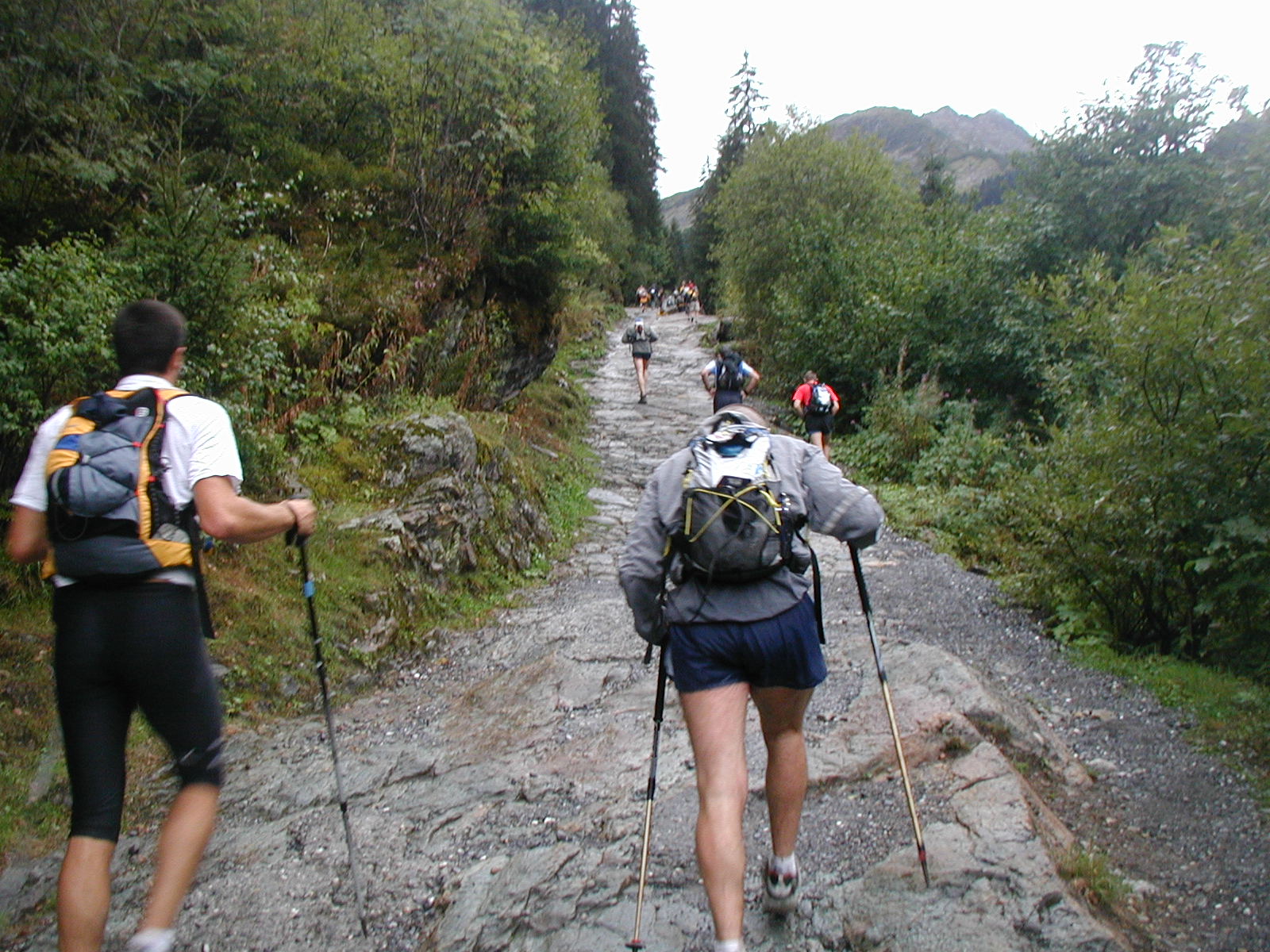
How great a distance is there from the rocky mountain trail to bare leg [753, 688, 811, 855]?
1.22 ft

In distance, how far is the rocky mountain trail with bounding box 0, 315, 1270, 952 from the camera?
3133mm

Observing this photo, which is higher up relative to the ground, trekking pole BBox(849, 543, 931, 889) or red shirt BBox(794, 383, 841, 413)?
trekking pole BBox(849, 543, 931, 889)

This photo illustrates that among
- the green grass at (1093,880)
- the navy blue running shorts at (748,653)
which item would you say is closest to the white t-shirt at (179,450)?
the navy blue running shorts at (748,653)

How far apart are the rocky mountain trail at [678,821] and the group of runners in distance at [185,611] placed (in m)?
0.74

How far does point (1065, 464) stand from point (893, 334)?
10.4m

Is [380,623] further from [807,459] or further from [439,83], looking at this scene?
[439,83]

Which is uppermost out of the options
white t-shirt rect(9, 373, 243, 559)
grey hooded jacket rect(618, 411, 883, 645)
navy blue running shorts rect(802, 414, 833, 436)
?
white t-shirt rect(9, 373, 243, 559)

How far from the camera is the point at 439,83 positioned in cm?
1096

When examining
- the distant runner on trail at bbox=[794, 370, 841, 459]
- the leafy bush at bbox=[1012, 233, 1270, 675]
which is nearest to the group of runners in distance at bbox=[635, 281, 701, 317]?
the distant runner on trail at bbox=[794, 370, 841, 459]

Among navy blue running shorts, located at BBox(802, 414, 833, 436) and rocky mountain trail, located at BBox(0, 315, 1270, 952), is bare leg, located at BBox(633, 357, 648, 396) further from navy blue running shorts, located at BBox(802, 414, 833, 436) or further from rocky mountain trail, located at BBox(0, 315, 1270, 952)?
rocky mountain trail, located at BBox(0, 315, 1270, 952)

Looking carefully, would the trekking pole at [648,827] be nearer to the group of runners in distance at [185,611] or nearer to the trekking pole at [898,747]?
the group of runners in distance at [185,611]

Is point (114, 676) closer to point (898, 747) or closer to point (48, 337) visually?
point (898, 747)

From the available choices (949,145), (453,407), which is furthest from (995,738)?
(949,145)

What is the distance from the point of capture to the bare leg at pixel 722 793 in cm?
256
